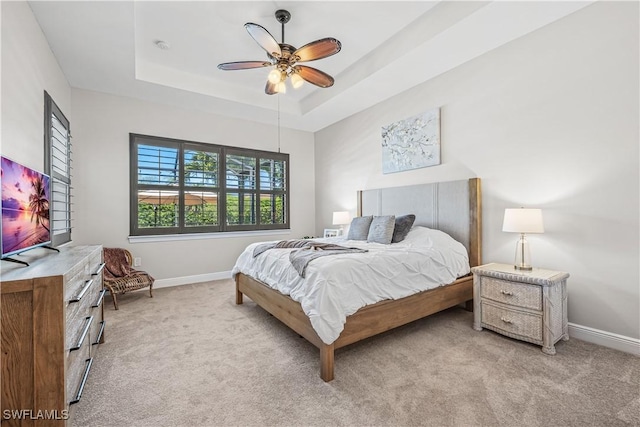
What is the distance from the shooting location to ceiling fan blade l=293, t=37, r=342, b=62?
7.64ft

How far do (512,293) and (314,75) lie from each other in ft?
8.85

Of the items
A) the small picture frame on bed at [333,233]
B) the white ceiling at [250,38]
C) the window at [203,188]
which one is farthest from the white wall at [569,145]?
the window at [203,188]

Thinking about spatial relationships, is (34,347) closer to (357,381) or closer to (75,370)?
(75,370)

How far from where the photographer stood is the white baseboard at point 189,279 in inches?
166

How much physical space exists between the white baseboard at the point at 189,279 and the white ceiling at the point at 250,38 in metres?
2.65

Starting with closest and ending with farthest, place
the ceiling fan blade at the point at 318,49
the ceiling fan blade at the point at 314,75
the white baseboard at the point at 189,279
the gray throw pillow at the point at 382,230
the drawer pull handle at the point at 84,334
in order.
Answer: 1. the drawer pull handle at the point at 84,334
2. the ceiling fan blade at the point at 318,49
3. the ceiling fan blade at the point at 314,75
4. the gray throw pillow at the point at 382,230
5. the white baseboard at the point at 189,279

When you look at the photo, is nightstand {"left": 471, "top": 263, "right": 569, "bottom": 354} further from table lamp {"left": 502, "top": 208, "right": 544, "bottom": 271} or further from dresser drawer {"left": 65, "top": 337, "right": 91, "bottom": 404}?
dresser drawer {"left": 65, "top": 337, "right": 91, "bottom": 404}

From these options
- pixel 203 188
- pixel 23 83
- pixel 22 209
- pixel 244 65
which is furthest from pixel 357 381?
pixel 203 188

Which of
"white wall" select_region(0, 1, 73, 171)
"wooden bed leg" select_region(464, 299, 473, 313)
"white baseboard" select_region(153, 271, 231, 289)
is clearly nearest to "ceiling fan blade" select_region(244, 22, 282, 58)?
"white wall" select_region(0, 1, 73, 171)

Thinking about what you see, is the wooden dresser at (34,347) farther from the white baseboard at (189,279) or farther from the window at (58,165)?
the white baseboard at (189,279)

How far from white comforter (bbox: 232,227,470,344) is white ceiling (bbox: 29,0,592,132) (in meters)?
1.98

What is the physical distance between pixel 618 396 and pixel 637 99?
2108mm

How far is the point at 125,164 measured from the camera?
4.03m

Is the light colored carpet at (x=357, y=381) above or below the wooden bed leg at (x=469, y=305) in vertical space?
below
